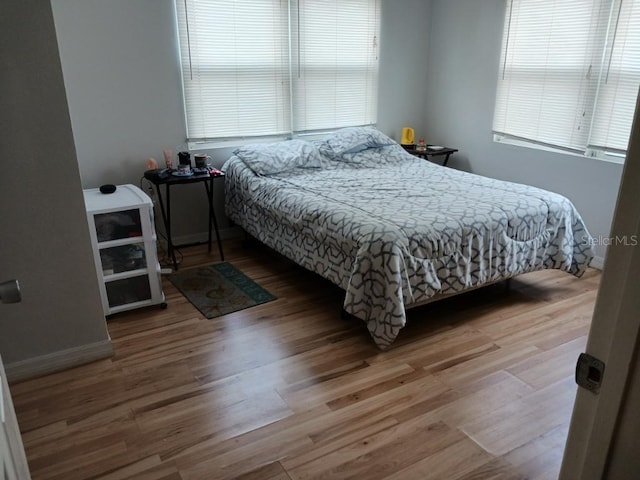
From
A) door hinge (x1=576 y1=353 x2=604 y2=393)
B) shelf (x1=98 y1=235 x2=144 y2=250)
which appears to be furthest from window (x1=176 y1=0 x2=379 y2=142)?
door hinge (x1=576 y1=353 x2=604 y2=393)

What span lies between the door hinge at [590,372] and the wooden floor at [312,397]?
1.22m

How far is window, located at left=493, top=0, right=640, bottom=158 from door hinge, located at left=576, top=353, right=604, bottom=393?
3.01 metres

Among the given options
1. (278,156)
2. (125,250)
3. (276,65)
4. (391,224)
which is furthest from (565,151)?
(125,250)

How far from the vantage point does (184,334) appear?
2740mm

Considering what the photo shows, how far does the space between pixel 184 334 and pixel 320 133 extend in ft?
7.97

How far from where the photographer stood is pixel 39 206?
218 centimetres

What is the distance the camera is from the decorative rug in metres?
3.06

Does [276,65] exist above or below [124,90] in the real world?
above

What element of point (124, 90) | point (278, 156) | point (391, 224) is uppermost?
point (124, 90)

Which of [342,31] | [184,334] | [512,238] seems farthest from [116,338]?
[342,31]

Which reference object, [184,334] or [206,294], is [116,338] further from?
[206,294]

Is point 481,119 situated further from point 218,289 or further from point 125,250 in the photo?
point 125,250

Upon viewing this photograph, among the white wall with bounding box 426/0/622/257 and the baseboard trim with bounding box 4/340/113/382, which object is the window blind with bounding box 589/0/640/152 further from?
the baseboard trim with bounding box 4/340/113/382

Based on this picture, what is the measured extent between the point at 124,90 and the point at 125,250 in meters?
1.35
